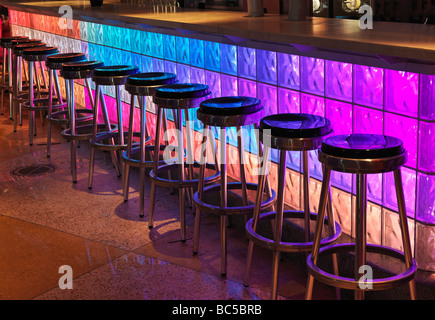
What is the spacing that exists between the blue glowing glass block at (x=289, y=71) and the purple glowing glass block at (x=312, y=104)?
77 mm

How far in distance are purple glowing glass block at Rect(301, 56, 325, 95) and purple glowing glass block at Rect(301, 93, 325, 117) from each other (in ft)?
0.10

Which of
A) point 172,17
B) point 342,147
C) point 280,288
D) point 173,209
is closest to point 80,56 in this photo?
point 172,17

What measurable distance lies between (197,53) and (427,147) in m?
1.93

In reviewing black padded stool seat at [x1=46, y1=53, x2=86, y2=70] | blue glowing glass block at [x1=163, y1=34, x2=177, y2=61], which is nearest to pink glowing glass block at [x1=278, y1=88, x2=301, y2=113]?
blue glowing glass block at [x1=163, y1=34, x2=177, y2=61]

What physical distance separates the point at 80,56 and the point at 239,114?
94.4 inches

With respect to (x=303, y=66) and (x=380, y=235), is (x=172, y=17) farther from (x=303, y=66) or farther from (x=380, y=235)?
(x=380, y=235)

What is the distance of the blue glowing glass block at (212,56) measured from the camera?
3621mm

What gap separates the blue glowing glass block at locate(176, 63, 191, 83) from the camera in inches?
158

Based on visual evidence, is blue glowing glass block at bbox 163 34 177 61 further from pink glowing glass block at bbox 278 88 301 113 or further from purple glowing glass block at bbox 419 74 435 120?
purple glowing glass block at bbox 419 74 435 120

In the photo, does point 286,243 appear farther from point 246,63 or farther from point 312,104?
point 246,63

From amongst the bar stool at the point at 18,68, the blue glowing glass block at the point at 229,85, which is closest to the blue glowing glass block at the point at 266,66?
the blue glowing glass block at the point at 229,85

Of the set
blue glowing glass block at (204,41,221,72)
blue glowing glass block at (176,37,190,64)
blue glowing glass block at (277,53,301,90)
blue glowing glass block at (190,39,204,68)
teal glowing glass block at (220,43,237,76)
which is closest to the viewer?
blue glowing glass block at (277,53,301,90)

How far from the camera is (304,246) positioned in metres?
2.44

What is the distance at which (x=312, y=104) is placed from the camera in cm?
291
